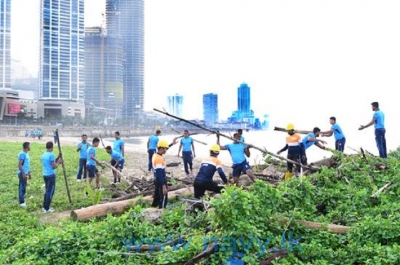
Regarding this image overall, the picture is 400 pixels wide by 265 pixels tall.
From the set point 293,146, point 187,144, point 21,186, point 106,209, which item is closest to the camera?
point 106,209

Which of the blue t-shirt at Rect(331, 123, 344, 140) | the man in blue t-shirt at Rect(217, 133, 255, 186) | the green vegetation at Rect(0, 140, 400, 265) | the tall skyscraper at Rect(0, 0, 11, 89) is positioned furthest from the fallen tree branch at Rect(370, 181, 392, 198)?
the tall skyscraper at Rect(0, 0, 11, 89)

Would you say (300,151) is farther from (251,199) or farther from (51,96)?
(51,96)

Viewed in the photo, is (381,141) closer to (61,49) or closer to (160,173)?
(160,173)

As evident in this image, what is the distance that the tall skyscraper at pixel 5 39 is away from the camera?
10175cm

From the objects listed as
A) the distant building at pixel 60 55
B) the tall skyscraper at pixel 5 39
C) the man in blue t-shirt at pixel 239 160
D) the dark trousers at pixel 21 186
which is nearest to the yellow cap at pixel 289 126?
the man in blue t-shirt at pixel 239 160

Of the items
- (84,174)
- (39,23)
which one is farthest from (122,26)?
(84,174)

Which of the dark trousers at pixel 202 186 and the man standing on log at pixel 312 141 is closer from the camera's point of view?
the dark trousers at pixel 202 186

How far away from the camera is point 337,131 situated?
14.1 metres

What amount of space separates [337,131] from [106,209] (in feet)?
30.2

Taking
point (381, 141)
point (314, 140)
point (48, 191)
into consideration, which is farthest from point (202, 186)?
point (381, 141)

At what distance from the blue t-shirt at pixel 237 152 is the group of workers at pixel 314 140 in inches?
60.8

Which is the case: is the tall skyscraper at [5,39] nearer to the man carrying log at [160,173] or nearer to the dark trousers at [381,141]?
the man carrying log at [160,173]

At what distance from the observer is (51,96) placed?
105 metres

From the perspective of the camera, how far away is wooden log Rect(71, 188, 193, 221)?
29.8ft
